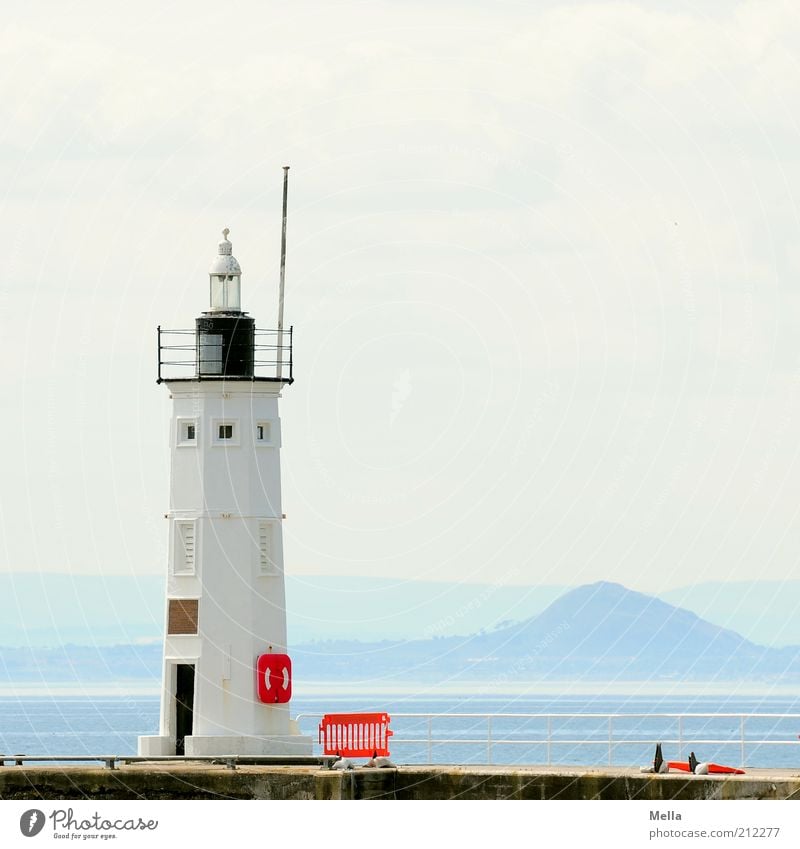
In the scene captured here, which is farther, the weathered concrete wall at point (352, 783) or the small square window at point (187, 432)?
the small square window at point (187, 432)

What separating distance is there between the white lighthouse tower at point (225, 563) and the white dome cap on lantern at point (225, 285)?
20.3 inches

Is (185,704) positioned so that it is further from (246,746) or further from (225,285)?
(225,285)

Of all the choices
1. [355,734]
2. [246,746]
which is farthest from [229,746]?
[355,734]

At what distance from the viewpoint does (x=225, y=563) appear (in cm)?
4703

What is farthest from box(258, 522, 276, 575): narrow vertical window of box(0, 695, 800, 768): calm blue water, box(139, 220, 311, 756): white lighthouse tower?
box(0, 695, 800, 768): calm blue water

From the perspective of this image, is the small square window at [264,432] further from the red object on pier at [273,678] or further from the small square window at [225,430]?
the red object on pier at [273,678]

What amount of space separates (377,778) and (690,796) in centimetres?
583

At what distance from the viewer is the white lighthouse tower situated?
154 feet

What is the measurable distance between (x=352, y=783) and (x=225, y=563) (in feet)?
21.4

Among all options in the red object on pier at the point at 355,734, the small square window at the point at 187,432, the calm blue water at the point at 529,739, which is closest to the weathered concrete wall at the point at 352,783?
the red object on pier at the point at 355,734

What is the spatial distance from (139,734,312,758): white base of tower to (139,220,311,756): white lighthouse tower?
3 centimetres

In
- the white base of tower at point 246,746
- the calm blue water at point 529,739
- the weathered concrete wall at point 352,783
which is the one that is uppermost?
the calm blue water at point 529,739

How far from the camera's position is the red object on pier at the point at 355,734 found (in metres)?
46.0
